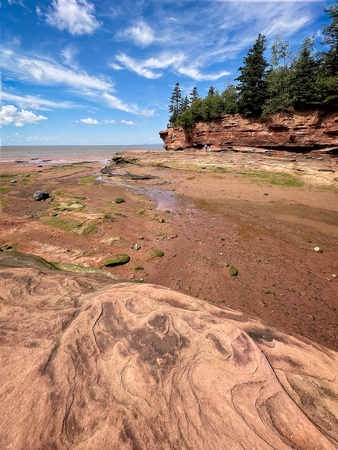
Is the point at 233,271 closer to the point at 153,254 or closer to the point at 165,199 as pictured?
the point at 153,254

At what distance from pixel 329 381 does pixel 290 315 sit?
113 inches

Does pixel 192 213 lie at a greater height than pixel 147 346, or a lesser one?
lesser

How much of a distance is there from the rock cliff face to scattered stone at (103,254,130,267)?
30.0 m

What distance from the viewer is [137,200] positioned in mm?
15602


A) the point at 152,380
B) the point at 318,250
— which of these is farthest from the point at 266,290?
the point at 152,380

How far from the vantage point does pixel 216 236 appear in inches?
375

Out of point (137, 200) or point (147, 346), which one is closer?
point (147, 346)

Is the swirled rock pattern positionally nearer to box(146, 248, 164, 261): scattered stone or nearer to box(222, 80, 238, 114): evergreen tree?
box(146, 248, 164, 261): scattered stone

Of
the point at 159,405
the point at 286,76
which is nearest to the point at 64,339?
the point at 159,405

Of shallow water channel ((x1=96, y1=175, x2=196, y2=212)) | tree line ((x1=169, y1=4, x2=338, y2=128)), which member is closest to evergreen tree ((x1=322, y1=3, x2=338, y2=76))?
tree line ((x1=169, y1=4, x2=338, y2=128))

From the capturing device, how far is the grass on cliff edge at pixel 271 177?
18769 millimetres

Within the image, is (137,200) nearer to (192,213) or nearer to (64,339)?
(192,213)

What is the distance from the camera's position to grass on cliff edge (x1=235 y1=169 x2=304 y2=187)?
18769mm

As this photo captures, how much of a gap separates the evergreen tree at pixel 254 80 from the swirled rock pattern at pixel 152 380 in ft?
112
